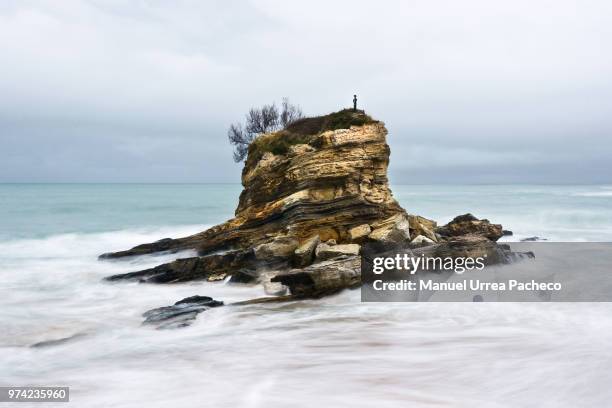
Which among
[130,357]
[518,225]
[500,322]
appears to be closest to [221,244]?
[130,357]

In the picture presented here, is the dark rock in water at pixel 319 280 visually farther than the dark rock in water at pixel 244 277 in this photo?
No

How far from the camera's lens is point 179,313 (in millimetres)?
12344

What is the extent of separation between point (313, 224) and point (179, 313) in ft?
24.1

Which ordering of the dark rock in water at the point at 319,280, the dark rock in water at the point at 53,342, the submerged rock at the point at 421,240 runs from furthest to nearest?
the submerged rock at the point at 421,240, the dark rock in water at the point at 319,280, the dark rock in water at the point at 53,342

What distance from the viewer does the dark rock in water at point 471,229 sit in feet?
75.7

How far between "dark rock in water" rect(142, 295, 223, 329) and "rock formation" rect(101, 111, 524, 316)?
2247 millimetres

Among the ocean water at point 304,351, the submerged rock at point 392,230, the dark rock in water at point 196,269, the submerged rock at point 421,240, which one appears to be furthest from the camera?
the submerged rock at point 421,240

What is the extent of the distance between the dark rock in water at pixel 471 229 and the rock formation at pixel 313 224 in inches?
2.2

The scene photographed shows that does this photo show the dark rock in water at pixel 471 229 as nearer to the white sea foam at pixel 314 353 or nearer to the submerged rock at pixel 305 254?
the submerged rock at pixel 305 254

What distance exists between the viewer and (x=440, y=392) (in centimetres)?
805

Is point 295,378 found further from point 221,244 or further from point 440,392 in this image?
point 221,244

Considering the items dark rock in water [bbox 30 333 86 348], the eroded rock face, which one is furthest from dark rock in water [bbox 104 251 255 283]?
dark rock in water [bbox 30 333 86 348]

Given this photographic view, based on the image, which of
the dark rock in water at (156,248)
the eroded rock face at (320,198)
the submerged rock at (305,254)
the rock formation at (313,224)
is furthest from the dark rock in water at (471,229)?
the dark rock in water at (156,248)

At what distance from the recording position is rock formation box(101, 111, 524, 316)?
16094mm
